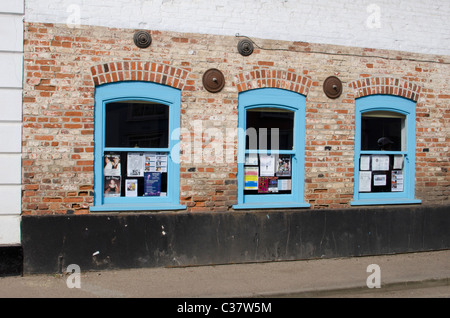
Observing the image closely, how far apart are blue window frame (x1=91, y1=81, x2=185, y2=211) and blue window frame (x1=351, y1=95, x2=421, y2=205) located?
3419 millimetres

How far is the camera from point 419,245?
30.4 feet

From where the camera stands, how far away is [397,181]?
30.8 ft

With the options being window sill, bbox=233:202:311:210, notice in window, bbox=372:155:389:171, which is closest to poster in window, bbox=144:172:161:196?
window sill, bbox=233:202:311:210

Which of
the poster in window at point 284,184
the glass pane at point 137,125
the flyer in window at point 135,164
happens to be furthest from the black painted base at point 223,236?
the glass pane at point 137,125

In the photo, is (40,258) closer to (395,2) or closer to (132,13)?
(132,13)

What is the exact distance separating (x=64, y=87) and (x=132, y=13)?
1592mm

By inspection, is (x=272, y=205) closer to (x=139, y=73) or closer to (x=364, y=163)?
(x=364, y=163)

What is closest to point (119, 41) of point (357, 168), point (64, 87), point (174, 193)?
point (64, 87)

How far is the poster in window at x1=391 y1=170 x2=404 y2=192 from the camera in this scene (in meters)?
9.35

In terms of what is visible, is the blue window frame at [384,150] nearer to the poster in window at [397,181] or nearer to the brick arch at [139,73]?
the poster in window at [397,181]

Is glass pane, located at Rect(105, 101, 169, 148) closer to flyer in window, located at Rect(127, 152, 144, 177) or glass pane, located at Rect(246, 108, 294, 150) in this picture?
flyer in window, located at Rect(127, 152, 144, 177)

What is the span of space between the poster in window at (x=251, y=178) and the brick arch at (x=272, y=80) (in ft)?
4.48

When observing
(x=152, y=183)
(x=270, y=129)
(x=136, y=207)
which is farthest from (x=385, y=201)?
(x=136, y=207)

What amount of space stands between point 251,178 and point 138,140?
2047 mm
